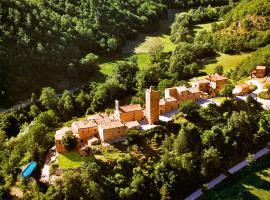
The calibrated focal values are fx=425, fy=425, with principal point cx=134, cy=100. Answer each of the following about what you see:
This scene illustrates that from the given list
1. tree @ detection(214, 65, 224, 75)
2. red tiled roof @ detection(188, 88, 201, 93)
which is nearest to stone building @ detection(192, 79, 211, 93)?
red tiled roof @ detection(188, 88, 201, 93)

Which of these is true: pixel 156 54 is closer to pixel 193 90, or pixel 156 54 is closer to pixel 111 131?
pixel 193 90

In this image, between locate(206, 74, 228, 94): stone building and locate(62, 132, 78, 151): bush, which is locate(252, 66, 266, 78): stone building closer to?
locate(206, 74, 228, 94): stone building

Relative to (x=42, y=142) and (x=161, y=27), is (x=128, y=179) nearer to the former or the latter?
(x=42, y=142)

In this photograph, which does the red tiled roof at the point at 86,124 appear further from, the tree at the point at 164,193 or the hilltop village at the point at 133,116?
the tree at the point at 164,193

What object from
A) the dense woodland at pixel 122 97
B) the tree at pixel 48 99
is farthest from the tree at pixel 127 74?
the tree at pixel 48 99

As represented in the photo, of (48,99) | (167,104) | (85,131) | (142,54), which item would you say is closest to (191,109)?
(167,104)

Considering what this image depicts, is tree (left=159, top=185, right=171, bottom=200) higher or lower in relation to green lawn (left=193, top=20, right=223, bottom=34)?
lower

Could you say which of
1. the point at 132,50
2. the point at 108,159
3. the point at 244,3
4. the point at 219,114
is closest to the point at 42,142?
the point at 108,159

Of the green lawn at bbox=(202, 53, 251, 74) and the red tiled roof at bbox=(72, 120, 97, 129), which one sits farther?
the green lawn at bbox=(202, 53, 251, 74)
